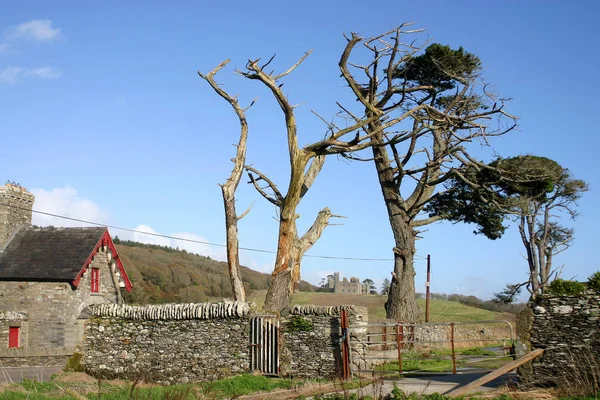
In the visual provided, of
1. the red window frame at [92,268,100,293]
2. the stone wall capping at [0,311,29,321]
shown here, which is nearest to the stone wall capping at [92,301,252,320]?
the stone wall capping at [0,311,29,321]

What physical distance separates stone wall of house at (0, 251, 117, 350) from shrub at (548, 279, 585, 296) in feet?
50.7

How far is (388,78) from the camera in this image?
1022 inches

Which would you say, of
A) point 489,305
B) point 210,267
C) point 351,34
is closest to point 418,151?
point 351,34

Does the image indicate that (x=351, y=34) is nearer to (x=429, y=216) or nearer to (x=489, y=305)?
(x=429, y=216)

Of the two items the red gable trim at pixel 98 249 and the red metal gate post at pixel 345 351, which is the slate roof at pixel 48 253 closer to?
the red gable trim at pixel 98 249

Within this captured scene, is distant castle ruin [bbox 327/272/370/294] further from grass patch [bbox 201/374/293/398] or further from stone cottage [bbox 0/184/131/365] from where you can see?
grass patch [bbox 201/374/293/398]

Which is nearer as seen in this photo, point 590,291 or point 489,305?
point 590,291

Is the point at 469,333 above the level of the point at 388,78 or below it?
below

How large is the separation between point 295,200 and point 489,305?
5429 cm

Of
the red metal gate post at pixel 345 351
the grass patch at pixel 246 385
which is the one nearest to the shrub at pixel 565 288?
the red metal gate post at pixel 345 351

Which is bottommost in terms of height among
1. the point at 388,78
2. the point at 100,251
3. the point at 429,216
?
the point at 100,251

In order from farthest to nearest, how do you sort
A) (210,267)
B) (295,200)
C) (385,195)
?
(210,267), (385,195), (295,200)

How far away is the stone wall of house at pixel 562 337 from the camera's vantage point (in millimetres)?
13242

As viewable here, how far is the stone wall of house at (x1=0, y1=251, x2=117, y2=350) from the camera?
23.3m
